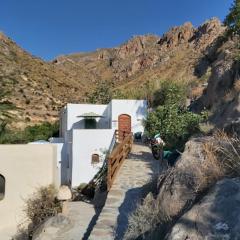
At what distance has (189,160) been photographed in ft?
18.5

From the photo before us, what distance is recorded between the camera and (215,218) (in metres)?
3.68

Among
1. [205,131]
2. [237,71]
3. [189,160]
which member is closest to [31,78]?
[237,71]

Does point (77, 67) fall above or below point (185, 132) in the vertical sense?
above

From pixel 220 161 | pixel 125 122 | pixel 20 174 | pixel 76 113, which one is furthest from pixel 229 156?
pixel 76 113

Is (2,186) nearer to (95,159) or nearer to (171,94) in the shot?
(95,159)

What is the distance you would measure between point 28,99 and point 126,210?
3813 centimetres

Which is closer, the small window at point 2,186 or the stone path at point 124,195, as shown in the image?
the stone path at point 124,195

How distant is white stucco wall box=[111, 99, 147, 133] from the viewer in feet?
80.3

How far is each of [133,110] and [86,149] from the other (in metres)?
7.40

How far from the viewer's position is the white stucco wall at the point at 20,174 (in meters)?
13.6

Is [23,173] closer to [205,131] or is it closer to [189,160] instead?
[205,131]

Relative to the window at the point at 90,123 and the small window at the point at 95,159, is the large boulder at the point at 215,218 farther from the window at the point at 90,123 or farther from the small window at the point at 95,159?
the window at the point at 90,123

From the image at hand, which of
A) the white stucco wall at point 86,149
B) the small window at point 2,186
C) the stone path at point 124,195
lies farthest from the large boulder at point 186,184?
the white stucco wall at point 86,149

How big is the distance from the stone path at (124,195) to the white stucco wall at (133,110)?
7277 millimetres
